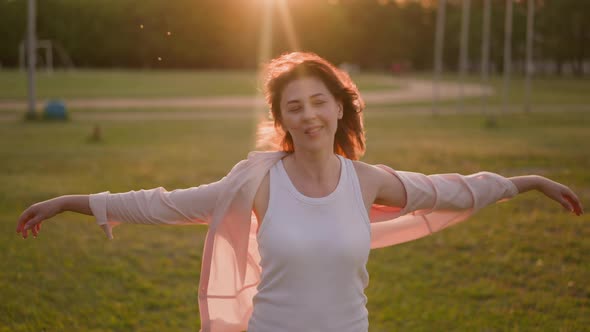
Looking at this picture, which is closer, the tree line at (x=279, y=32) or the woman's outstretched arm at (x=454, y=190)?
the woman's outstretched arm at (x=454, y=190)

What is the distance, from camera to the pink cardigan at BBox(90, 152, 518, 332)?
9.37 ft

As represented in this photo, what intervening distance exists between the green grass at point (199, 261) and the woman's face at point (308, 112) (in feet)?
7.97

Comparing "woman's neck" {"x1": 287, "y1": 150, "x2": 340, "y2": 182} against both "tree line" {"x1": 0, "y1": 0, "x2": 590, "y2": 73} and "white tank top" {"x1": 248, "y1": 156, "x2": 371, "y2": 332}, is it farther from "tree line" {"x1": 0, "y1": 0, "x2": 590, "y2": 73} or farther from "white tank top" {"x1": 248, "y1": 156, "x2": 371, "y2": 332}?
"tree line" {"x1": 0, "y1": 0, "x2": 590, "y2": 73}

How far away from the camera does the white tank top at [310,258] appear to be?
270 cm

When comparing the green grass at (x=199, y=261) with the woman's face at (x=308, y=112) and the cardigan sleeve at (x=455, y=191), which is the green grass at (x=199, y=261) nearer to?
the cardigan sleeve at (x=455, y=191)

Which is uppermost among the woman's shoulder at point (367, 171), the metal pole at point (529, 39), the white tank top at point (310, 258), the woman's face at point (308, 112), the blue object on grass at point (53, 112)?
the metal pole at point (529, 39)

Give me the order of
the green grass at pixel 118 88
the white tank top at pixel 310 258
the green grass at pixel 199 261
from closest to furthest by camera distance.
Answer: the white tank top at pixel 310 258
the green grass at pixel 199 261
the green grass at pixel 118 88

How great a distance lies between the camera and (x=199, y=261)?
646cm

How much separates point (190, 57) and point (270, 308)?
72.1 m

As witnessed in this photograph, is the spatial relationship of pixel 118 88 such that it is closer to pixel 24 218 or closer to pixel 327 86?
pixel 24 218

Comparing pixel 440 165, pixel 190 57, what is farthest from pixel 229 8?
pixel 440 165

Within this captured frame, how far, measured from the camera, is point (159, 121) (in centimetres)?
2130

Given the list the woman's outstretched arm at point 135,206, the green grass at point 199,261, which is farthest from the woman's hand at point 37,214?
the green grass at point 199,261

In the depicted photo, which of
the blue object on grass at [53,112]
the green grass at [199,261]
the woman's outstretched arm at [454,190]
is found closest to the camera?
the woman's outstretched arm at [454,190]
